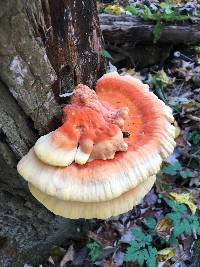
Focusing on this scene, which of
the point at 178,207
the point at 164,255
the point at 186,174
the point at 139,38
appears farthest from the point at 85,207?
the point at 139,38

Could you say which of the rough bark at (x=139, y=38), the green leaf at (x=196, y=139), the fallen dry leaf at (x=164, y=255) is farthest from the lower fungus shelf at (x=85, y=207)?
the rough bark at (x=139, y=38)

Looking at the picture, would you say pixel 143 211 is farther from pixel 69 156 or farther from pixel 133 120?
pixel 69 156

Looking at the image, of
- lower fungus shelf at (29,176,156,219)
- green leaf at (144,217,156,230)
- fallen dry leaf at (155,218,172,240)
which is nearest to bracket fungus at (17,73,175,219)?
lower fungus shelf at (29,176,156,219)

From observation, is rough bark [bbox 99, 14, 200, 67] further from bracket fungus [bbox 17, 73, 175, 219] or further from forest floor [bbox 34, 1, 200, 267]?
bracket fungus [bbox 17, 73, 175, 219]

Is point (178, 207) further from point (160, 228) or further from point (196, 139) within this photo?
point (196, 139)

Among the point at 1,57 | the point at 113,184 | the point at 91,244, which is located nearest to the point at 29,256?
the point at 91,244

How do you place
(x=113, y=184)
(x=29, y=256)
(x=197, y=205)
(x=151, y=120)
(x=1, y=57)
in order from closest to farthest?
1. (x=1, y=57)
2. (x=113, y=184)
3. (x=151, y=120)
4. (x=29, y=256)
5. (x=197, y=205)
